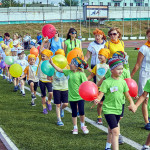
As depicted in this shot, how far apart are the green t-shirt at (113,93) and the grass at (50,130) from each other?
0.96 metres

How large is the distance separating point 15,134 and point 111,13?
74383 millimetres

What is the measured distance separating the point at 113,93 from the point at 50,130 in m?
2.48

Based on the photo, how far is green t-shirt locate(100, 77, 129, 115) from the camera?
5.47 metres

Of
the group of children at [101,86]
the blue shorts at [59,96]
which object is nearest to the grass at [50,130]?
the group of children at [101,86]

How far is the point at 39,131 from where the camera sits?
7438 millimetres

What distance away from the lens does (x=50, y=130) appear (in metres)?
7.51

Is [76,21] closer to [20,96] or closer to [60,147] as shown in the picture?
[20,96]

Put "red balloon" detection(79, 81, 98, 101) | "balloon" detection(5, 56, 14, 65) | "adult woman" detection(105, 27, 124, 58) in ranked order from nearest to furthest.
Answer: "red balloon" detection(79, 81, 98, 101)
"adult woman" detection(105, 27, 124, 58)
"balloon" detection(5, 56, 14, 65)

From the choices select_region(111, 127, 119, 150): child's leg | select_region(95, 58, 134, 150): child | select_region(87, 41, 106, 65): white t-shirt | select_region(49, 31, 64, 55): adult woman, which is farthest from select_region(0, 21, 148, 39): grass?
select_region(111, 127, 119, 150): child's leg

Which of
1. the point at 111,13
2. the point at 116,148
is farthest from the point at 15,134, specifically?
the point at 111,13

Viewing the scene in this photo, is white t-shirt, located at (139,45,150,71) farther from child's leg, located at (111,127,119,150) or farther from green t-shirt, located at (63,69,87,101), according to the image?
child's leg, located at (111,127,119,150)

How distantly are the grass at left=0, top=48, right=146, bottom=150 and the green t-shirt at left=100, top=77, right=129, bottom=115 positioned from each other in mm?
961

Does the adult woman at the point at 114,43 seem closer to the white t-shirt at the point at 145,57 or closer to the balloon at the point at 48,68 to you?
the white t-shirt at the point at 145,57

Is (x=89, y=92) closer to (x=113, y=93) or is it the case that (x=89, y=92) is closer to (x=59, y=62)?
(x=113, y=93)
